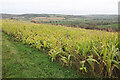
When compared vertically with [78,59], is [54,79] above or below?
below

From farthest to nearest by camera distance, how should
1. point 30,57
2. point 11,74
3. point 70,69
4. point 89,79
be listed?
point 30,57, point 70,69, point 11,74, point 89,79

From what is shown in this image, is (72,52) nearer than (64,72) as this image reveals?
No

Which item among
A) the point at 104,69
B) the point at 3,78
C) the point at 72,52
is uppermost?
the point at 72,52

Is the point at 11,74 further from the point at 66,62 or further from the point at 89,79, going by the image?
the point at 89,79

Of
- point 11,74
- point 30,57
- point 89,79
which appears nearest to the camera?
point 89,79

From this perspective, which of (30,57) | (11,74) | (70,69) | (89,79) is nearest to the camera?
(89,79)

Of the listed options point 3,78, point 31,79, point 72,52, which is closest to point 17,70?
point 3,78

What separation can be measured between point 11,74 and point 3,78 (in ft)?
0.77

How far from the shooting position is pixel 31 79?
3229 mm

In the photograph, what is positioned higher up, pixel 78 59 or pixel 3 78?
pixel 78 59

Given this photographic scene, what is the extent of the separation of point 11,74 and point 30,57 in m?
1.38

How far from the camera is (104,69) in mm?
3176

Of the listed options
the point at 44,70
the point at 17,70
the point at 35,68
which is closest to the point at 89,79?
the point at 44,70

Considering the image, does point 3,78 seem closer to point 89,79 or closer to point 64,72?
point 64,72
